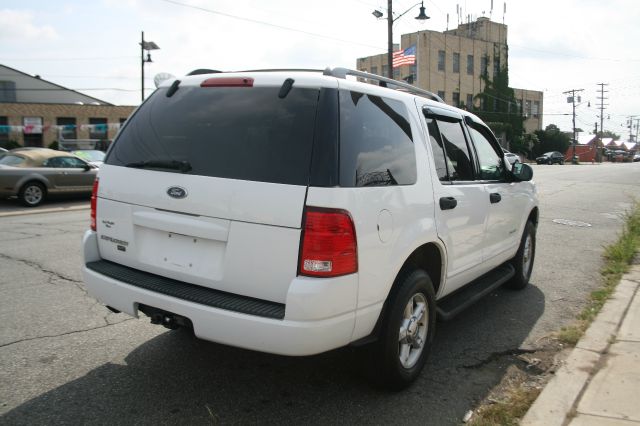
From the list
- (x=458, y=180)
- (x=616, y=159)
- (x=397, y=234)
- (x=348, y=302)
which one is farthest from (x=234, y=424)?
(x=616, y=159)

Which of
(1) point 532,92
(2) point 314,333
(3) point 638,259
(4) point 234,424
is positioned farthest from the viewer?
(1) point 532,92

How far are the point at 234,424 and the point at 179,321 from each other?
649 millimetres

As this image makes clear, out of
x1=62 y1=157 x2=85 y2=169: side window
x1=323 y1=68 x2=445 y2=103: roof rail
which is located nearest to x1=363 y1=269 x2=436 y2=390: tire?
x1=323 y1=68 x2=445 y2=103: roof rail

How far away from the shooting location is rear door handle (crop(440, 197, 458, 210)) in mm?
3675

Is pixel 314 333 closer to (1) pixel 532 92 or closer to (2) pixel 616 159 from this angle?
(1) pixel 532 92

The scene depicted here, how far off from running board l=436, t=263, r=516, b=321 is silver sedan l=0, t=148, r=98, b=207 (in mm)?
12322

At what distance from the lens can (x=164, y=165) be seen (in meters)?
3.22

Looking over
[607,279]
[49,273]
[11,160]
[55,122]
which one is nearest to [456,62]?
[55,122]

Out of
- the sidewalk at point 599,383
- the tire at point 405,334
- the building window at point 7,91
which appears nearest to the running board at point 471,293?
the tire at point 405,334

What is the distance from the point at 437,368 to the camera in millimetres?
3867

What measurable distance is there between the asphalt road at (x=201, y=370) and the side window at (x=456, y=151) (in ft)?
4.51

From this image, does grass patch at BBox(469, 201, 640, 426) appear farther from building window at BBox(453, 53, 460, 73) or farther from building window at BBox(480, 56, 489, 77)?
building window at BBox(480, 56, 489, 77)

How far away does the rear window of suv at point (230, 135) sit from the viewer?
9.52 ft

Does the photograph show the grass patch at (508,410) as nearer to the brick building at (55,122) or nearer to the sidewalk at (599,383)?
the sidewalk at (599,383)
